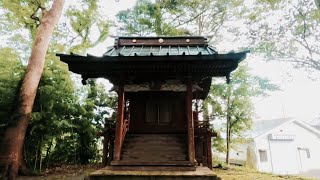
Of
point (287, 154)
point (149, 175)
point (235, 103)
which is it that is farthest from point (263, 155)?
point (149, 175)

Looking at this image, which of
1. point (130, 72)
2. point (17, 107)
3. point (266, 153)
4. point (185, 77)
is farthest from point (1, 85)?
point (266, 153)

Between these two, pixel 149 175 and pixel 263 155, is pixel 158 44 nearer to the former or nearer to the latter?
pixel 149 175

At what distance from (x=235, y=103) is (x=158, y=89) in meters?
10.3

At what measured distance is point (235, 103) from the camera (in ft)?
59.2

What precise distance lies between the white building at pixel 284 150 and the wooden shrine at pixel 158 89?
16.0m

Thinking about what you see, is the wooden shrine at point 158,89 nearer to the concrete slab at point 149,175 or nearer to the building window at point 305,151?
the concrete slab at point 149,175

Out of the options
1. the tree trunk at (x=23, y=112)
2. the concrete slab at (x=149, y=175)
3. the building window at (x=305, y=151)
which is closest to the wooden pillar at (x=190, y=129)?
the concrete slab at (x=149, y=175)

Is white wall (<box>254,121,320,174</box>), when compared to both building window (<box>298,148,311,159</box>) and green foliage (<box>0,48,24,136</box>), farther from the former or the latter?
green foliage (<box>0,48,24,136</box>)

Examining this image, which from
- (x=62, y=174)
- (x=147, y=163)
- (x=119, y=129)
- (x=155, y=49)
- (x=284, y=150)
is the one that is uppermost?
(x=155, y=49)

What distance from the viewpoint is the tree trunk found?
425 inches

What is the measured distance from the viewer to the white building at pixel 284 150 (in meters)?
25.0

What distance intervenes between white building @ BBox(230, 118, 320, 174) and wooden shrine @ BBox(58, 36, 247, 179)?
628 inches

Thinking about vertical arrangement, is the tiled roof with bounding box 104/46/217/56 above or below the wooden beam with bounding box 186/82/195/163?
above

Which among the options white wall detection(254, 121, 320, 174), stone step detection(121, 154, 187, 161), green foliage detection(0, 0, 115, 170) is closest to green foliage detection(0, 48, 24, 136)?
green foliage detection(0, 0, 115, 170)
